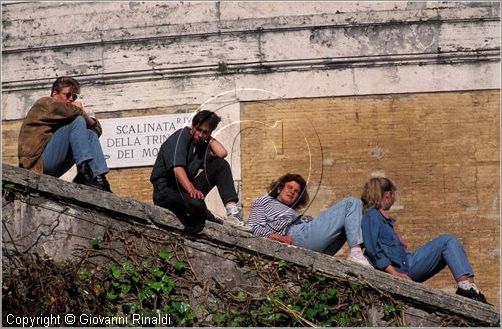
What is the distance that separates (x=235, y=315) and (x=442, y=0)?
271 inches

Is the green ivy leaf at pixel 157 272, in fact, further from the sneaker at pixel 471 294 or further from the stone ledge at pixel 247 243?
the sneaker at pixel 471 294

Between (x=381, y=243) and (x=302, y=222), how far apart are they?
720mm

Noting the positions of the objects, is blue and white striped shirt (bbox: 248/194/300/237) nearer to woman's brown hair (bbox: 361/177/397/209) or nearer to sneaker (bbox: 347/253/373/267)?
woman's brown hair (bbox: 361/177/397/209)

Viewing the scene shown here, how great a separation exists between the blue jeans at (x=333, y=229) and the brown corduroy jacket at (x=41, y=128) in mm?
2098

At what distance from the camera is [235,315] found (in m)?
11.2

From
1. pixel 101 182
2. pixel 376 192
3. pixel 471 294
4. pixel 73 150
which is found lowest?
pixel 471 294

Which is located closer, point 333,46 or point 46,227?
point 46,227

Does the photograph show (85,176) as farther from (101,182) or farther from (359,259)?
(359,259)

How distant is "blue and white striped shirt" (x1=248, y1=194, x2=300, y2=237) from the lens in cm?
1204

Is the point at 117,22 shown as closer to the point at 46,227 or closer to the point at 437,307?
the point at 46,227

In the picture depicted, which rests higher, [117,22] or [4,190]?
[117,22]

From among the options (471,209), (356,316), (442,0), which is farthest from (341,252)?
(356,316)

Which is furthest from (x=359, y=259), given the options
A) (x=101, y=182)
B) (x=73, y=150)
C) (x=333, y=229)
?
(x=73, y=150)

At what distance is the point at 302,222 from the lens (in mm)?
12172
